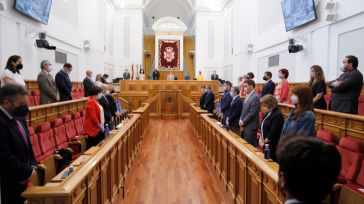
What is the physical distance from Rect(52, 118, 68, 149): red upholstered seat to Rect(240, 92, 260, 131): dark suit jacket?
2707 millimetres

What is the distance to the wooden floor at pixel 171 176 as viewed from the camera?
3.85 meters

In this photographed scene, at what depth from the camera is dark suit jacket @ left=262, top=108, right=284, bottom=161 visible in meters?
3.30

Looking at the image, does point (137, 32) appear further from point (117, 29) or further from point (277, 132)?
point (277, 132)

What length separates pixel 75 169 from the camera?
231cm

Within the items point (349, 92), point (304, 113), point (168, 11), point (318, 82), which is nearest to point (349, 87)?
point (349, 92)

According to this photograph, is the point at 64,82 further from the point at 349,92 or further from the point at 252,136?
the point at 349,92

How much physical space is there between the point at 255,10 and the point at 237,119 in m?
8.86

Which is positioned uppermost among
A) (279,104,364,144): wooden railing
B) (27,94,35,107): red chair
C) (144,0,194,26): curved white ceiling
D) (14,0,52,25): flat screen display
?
A: (144,0,194,26): curved white ceiling

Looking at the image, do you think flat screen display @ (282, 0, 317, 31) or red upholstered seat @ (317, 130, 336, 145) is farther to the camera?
flat screen display @ (282, 0, 317, 31)

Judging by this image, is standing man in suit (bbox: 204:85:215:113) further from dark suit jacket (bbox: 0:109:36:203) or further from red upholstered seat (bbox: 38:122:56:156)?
dark suit jacket (bbox: 0:109:36:203)

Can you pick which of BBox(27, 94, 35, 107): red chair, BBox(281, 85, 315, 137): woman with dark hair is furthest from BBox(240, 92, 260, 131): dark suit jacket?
BBox(27, 94, 35, 107): red chair

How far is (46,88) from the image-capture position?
5.24m

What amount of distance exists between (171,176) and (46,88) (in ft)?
8.78

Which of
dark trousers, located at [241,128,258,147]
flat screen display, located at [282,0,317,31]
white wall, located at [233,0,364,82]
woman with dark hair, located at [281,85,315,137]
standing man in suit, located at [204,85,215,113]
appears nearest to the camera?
woman with dark hair, located at [281,85,315,137]
